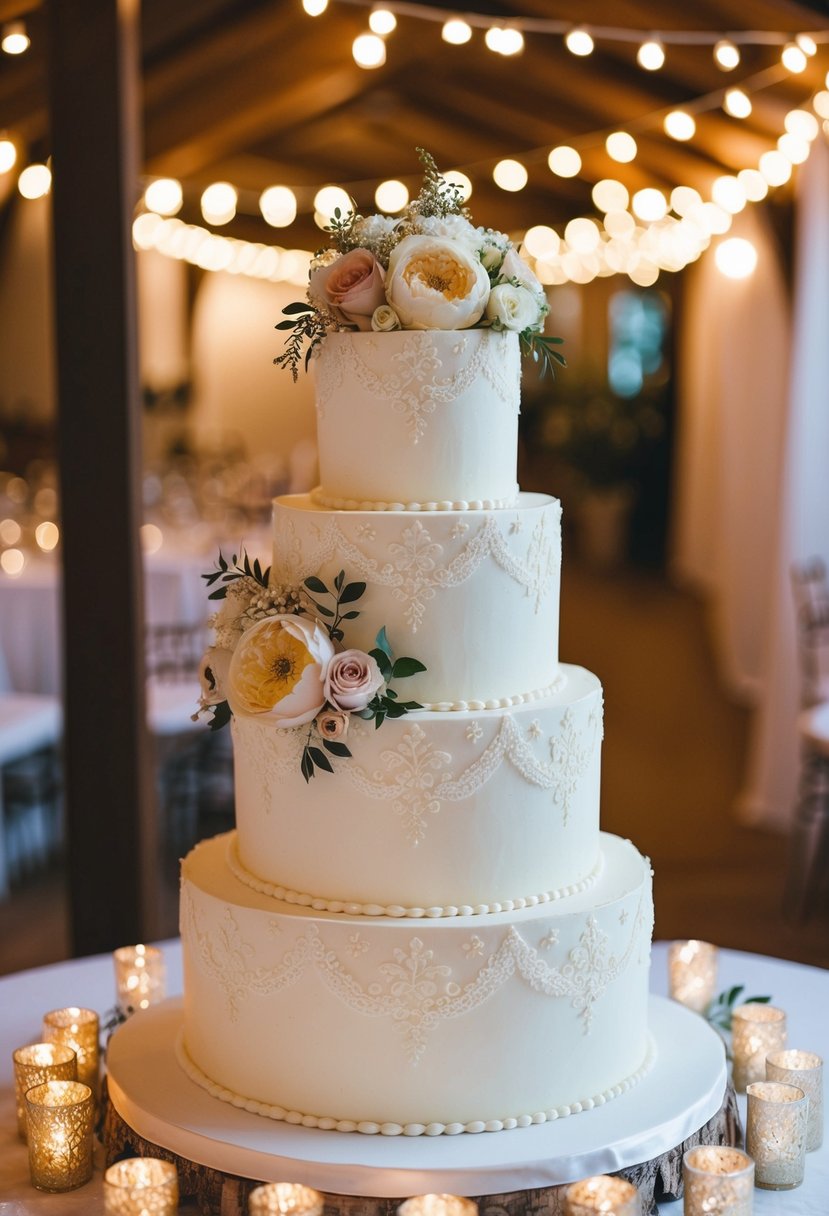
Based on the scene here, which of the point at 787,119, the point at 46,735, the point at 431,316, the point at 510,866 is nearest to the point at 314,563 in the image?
the point at 431,316

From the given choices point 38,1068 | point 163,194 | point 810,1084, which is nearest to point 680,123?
point 163,194

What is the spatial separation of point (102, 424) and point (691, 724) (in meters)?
5.58

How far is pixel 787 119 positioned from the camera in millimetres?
6121

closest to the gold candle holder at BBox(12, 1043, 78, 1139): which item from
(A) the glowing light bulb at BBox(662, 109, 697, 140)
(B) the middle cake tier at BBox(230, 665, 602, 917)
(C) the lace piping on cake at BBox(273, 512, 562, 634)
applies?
(B) the middle cake tier at BBox(230, 665, 602, 917)

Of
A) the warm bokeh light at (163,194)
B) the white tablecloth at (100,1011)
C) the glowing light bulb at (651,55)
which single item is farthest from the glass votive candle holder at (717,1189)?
the warm bokeh light at (163,194)

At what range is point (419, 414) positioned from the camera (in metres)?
2.28

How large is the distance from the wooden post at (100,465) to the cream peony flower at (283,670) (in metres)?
1.60

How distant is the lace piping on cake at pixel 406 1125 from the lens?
2.18 meters

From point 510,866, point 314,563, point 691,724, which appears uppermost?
point 314,563

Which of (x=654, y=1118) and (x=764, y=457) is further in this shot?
(x=764, y=457)

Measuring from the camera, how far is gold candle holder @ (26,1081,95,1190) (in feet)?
7.42

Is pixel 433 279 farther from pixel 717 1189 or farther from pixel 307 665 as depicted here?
pixel 717 1189

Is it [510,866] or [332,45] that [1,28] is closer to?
[332,45]

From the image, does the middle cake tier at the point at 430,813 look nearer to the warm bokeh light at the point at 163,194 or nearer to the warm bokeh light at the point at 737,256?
the warm bokeh light at the point at 163,194
